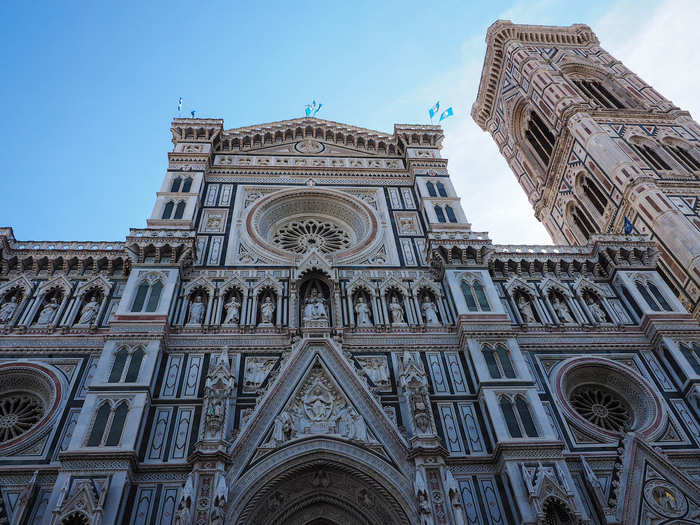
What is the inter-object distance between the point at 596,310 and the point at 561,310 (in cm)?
94

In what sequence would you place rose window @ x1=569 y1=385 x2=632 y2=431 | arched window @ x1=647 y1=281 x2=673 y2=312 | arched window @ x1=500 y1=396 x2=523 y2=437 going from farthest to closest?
arched window @ x1=647 y1=281 x2=673 y2=312 → rose window @ x1=569 y1=385 x2=632 y2=431 → arched window @ x1=500 y1=396 x2=523 y2=437

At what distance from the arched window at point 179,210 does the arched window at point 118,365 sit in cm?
527

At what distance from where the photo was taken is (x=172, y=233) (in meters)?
15.4

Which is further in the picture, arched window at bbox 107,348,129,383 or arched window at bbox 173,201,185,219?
arched window at bbox 173,201,185,219

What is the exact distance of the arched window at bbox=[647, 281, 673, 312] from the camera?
14.9 m

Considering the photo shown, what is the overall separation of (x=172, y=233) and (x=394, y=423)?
7773mm

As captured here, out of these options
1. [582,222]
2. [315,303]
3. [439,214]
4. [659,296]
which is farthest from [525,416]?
[582,222]

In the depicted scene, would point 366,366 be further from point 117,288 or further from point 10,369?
point 10,369

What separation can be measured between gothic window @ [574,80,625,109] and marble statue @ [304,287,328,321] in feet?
63.3

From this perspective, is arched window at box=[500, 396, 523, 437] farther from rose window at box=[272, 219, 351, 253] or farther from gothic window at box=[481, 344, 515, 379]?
rose window at box=[272, 219, 351, 253]

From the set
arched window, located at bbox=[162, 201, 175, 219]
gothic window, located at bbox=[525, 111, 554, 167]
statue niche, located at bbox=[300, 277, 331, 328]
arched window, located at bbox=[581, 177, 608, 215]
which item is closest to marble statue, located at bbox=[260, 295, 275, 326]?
statue niche, located at bbox=[300, 277, 331, 328]

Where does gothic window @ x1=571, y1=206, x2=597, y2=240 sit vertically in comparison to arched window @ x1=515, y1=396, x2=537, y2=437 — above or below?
above

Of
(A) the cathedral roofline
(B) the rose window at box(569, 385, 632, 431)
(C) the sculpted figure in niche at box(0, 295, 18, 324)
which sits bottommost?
(B) the rose window at box(569, 385, 632, 431)

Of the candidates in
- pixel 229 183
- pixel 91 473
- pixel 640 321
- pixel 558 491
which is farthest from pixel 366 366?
pixel 229 183
